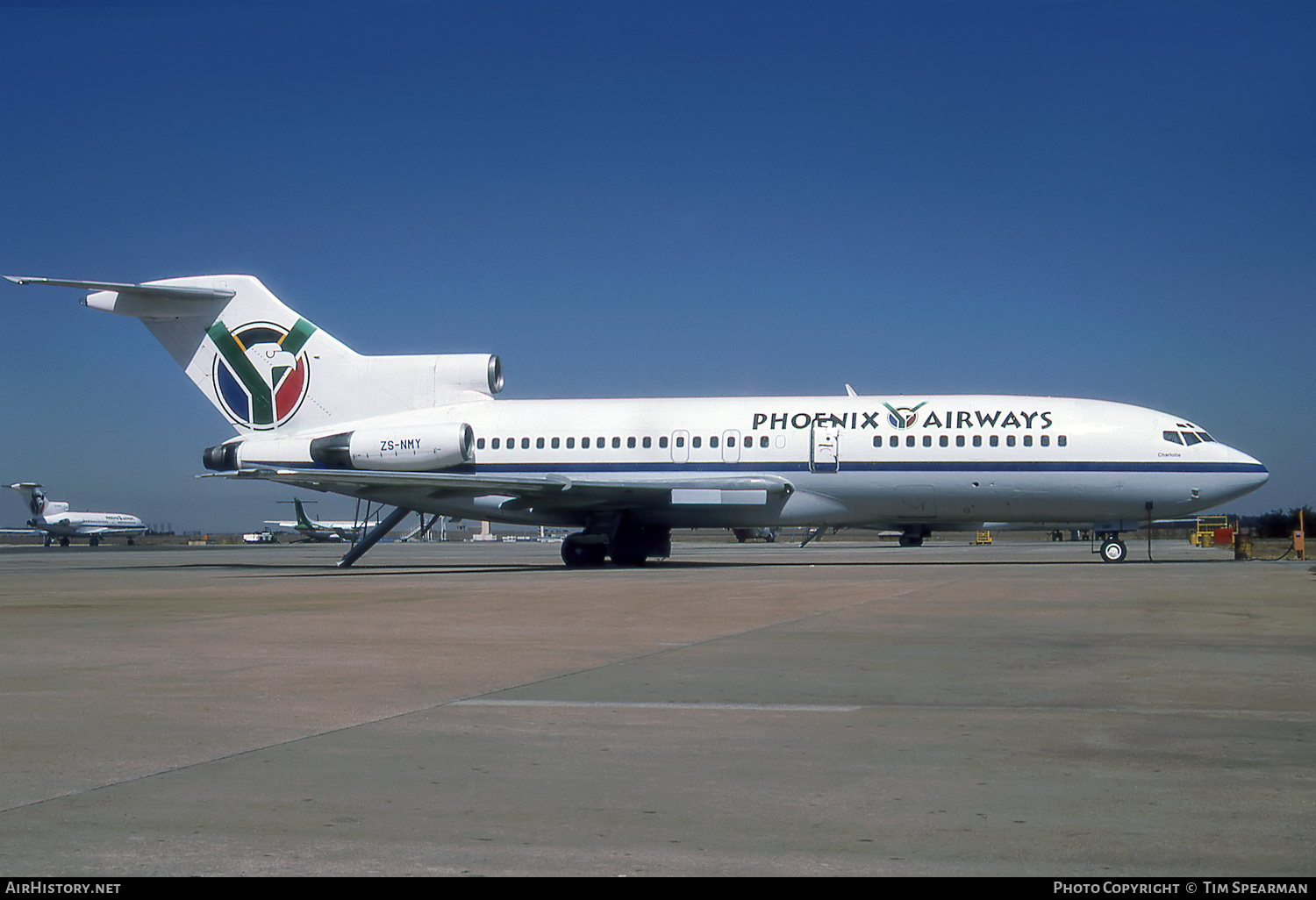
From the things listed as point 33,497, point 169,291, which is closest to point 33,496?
point 33,497

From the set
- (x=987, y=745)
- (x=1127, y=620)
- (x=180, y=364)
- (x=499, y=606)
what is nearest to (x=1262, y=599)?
(x=1127, y=620)

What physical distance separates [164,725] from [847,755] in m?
3.90

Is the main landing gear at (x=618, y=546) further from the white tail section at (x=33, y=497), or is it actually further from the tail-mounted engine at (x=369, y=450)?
the white tail section at (x=33, y=497)

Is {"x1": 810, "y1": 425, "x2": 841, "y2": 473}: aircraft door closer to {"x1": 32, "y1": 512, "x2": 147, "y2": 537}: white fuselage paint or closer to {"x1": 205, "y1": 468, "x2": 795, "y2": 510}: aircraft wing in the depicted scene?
{"x1": 205, "y1": 468, "x2": 795, "y2": 510}: aircraft wing

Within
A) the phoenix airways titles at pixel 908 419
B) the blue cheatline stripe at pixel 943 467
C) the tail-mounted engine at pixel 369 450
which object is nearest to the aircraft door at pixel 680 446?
the blue cheatline stripe at pixel 943 467

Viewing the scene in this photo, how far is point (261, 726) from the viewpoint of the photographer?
6.89 m

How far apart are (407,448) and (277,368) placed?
→ 505 centimetres

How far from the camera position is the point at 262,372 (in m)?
33.0

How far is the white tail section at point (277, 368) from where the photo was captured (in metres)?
32.8

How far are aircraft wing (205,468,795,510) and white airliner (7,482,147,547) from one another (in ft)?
226

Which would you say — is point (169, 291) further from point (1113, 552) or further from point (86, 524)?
point (86, 524)

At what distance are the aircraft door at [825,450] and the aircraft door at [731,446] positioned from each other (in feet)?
6.09

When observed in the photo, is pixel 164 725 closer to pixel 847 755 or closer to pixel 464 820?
pixel 464 820

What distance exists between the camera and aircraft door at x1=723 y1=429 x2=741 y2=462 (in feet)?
98.8
